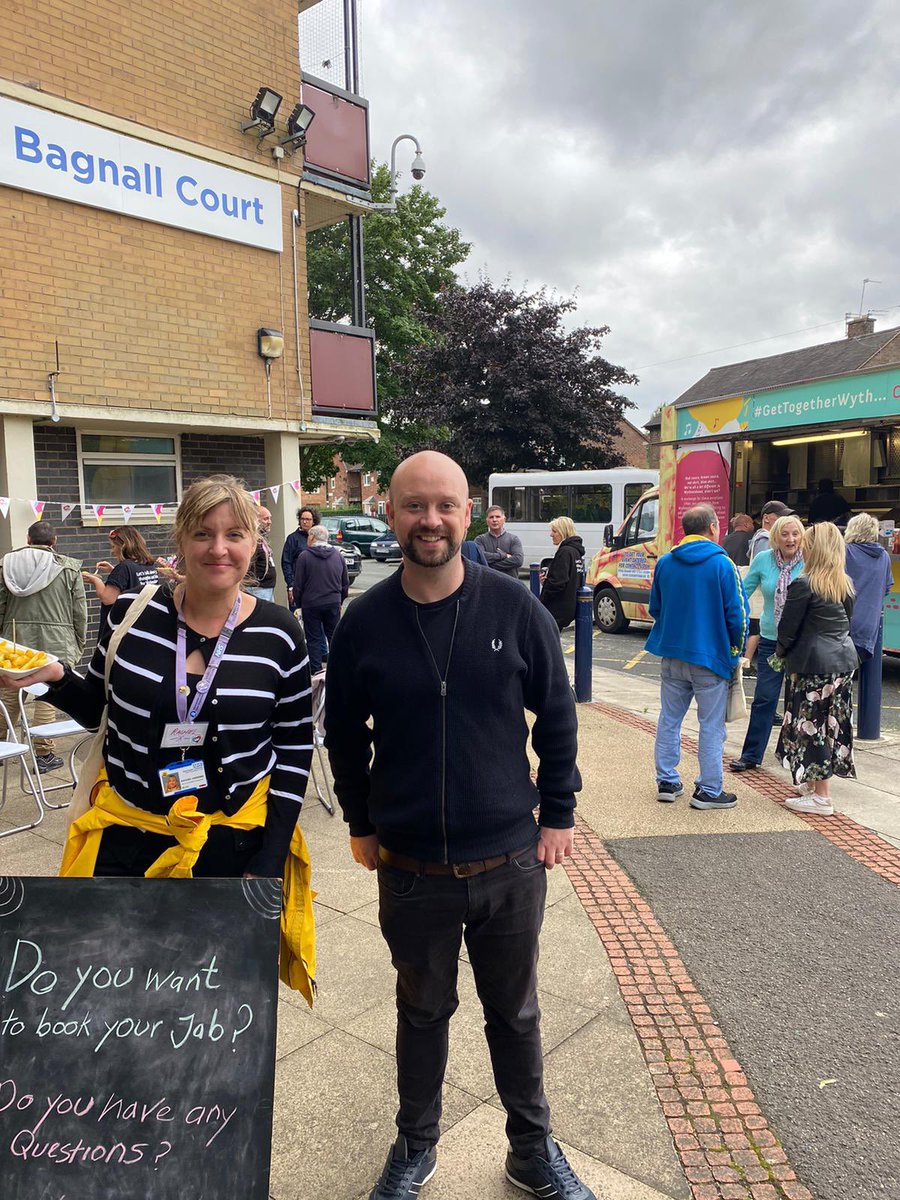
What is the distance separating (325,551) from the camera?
9086 millimetres

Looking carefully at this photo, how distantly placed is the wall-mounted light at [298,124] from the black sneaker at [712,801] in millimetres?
8527

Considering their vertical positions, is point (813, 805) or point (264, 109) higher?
point (264, 109)

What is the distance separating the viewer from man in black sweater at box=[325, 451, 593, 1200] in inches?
82.0

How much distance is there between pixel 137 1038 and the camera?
6.09 feet

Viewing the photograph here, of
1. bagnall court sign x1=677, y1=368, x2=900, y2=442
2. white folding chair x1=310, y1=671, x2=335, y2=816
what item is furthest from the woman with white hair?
white folding chair x1=310, y1=671, x2=335, y2=816

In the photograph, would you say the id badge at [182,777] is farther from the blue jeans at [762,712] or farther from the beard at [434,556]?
the blue jeans at [762,712]

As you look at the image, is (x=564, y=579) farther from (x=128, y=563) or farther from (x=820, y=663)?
(x=128, y=563)

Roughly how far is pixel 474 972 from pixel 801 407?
924 centimetres

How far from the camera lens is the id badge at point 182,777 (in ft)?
6.81

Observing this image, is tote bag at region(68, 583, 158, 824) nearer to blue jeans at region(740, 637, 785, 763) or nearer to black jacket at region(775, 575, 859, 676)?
black jacket at region(775, 575, 859, 676)

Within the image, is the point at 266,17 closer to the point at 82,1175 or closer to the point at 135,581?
the point at 135,581

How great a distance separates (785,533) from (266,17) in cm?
817

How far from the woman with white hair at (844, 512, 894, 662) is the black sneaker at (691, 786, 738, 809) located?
7.84 feet

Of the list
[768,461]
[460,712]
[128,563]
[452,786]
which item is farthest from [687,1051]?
[768,461]
